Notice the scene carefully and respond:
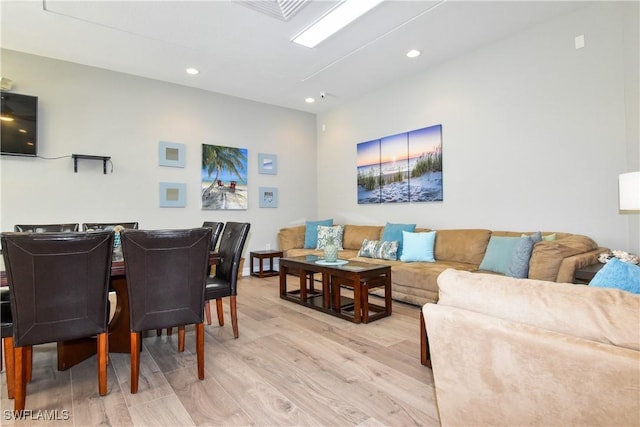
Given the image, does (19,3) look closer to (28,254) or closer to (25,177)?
(25,177)

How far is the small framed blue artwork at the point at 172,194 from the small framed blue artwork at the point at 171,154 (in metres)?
0.29

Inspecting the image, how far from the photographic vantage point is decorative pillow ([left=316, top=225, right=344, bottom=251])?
5.40 metres

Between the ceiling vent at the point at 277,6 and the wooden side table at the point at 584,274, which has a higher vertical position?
the ceiling vent at the point at 277,6

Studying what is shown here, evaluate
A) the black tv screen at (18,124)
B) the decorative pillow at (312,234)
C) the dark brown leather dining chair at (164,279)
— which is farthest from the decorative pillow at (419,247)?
the black tv screen at (18,124)

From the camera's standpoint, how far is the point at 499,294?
1.13 metres

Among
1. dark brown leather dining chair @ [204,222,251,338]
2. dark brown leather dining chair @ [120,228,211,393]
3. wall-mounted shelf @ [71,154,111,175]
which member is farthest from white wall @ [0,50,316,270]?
dark brown leather dining chair @ [120,228,211,393]

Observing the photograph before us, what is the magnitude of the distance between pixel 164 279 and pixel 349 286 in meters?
1.86

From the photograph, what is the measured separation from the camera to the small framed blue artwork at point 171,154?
15.8 ft

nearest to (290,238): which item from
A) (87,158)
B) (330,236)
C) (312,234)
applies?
(312,234)

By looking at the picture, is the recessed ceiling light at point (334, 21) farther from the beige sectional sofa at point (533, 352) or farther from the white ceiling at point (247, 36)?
the beige sectional sofa at point (533, 352)

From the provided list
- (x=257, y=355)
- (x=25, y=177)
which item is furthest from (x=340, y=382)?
(x=25, y=177)

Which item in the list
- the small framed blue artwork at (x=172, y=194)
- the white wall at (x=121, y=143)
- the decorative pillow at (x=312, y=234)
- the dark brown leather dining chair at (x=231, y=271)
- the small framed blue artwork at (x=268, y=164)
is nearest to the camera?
the dark brown leather dining chair at (x=231, y=271)

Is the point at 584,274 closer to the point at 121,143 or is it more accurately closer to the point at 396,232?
the point at 396,232

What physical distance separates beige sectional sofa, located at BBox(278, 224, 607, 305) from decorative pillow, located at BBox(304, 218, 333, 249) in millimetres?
134
